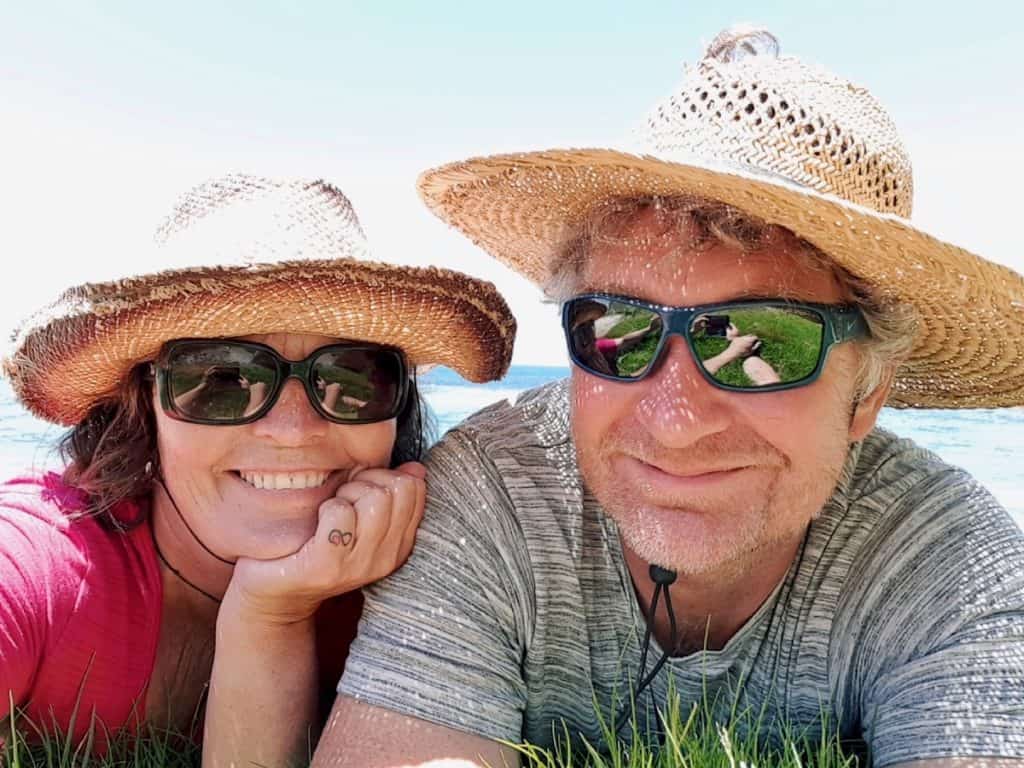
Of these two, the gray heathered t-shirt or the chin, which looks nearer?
the gray heathered t-shirt

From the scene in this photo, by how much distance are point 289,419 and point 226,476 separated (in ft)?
0.87

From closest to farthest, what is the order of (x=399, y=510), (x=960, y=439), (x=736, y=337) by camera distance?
(x=736, y=337) → (x=399, y=510) → (x=960, y=439)

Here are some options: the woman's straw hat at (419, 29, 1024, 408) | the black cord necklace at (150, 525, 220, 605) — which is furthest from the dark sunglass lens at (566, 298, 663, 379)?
the black cord necklace at (150, 525, 220, 605)

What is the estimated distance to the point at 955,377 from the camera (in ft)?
8.65

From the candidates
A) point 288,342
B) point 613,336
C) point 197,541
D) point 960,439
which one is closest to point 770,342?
point 613,336

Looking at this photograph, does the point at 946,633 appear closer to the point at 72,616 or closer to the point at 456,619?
the point at 456,619

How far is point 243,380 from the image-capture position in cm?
223

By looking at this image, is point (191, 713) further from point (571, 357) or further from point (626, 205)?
point (626, 205)

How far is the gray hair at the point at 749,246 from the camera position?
6.67 feet

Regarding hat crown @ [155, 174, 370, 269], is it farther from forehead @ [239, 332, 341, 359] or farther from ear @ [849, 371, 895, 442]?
ear @ [849, 371, 895, 442]

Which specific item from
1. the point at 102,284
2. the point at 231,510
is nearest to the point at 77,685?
the point at 231,510

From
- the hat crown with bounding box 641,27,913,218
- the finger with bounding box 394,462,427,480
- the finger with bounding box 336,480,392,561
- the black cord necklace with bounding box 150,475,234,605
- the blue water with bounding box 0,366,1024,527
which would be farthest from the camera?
the blue water with bounding box 0,366,1024,527

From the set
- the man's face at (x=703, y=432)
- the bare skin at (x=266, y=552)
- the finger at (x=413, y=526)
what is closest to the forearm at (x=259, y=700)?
the bare skin at (x=266, y=552)

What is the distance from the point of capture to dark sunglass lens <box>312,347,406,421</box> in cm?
228
